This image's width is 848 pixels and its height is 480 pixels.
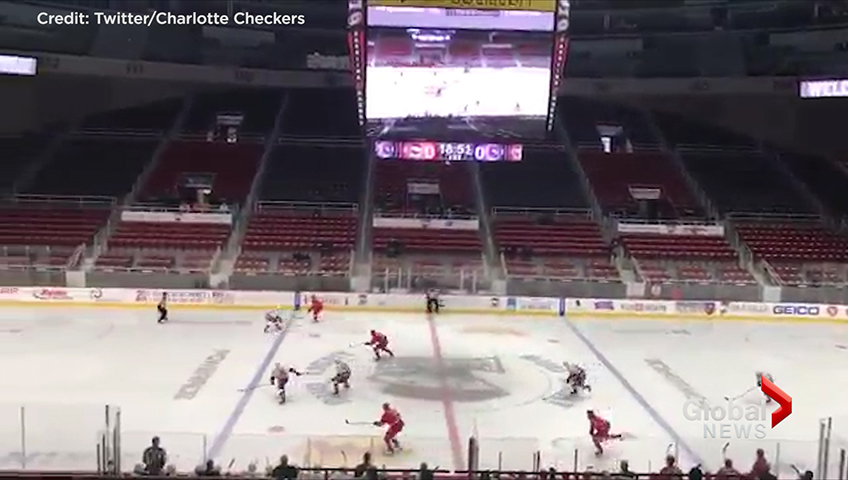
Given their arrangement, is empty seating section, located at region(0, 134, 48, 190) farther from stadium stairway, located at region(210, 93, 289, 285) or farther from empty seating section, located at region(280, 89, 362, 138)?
empty seating section, located at region(280, 89, 362, 138)

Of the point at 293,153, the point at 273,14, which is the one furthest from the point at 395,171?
the point at 273,14

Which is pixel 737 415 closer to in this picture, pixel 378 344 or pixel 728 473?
pixel 728 473

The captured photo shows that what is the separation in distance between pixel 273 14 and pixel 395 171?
8.33 meters

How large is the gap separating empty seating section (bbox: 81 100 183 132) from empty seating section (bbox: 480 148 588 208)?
13.3m

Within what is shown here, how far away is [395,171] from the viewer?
34.4m

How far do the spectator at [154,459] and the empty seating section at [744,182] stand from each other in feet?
84.3

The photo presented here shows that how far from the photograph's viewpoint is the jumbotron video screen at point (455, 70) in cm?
2025

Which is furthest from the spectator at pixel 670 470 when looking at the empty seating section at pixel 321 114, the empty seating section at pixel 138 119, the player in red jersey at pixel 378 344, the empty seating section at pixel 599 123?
the empty seating section at pixel 138 119

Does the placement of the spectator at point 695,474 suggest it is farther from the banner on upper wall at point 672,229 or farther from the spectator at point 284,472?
the banner on upper wall at point 672,229

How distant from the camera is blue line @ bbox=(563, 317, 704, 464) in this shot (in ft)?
34.1

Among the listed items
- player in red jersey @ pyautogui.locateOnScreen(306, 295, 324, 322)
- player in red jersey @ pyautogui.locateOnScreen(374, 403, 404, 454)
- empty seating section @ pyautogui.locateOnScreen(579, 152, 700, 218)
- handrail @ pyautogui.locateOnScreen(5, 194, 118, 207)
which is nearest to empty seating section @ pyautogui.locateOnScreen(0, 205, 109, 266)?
handrail @ pyautogui.locateOnScreen(5, 194, 118, 207)

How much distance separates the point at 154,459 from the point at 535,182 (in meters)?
25.4

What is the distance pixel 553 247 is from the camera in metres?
27.5

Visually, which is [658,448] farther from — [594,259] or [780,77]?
[780,77]
